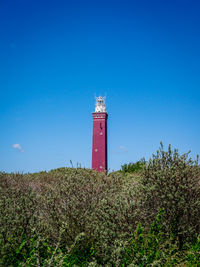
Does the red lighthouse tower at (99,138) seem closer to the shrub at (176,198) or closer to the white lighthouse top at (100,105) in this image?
the white lighthouse top at (100,105)

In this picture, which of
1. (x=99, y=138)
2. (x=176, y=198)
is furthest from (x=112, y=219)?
(x=99, y=138)

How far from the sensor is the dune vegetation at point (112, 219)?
15.7ft

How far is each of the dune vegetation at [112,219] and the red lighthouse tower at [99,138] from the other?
26260 millimetres

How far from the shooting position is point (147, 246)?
4496 mm

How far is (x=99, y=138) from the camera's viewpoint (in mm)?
34094

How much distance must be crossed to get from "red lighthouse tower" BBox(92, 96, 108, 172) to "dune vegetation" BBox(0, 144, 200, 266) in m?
26.3

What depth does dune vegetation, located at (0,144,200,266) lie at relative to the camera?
15.7 ft

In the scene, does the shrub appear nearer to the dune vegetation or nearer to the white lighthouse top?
the dune vegetation

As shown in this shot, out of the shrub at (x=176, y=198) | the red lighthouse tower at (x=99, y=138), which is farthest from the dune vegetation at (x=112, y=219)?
the red lighthouse tower at (x=99, y=138)

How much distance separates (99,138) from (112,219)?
29.0 meters

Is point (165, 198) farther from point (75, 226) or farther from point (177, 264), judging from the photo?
point (75, 226)

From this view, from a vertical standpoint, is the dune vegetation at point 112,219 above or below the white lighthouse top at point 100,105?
below

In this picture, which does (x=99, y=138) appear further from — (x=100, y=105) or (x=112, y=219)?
(x=112, y=219)

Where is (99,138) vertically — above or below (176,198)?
above
